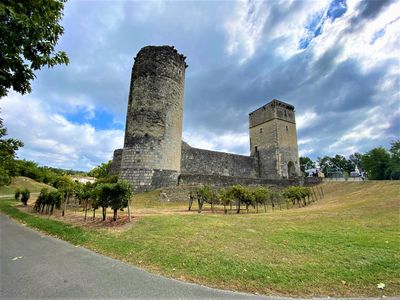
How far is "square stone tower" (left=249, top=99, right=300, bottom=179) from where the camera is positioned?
32.8 metres

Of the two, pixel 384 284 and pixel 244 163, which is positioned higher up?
pixel 244 163

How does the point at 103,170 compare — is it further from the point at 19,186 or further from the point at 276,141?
the point at 276,141

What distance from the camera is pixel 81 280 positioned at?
4.34 m

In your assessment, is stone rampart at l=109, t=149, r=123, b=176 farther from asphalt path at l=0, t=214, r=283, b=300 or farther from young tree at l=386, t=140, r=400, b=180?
young tree at l=386, t=140, r=400, b=180

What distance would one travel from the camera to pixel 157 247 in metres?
6.26

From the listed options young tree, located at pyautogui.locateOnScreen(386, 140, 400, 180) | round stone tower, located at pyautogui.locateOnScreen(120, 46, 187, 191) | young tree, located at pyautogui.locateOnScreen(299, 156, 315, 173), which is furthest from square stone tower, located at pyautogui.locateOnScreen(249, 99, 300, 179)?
young tree, located at pyautogui.locateOnScreen(299, 156, 315, 173)

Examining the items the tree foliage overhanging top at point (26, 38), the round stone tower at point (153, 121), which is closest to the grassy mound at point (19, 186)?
the round stone tower at point (153, 121)

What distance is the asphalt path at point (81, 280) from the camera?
3812 mm

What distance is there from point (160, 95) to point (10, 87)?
16.2 meters

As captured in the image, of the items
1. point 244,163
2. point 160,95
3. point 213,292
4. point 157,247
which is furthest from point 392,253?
point 244,163

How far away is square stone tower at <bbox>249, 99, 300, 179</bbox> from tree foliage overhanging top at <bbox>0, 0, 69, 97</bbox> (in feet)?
102

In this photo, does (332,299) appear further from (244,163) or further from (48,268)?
(244,163)

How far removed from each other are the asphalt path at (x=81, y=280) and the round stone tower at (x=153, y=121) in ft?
41.4

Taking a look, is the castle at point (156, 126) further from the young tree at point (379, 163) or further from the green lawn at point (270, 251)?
the young tree at point (379, 163)
